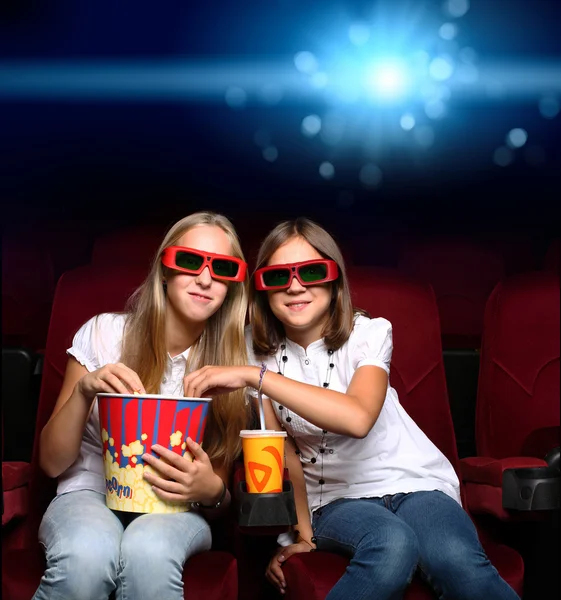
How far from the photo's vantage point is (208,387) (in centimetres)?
129

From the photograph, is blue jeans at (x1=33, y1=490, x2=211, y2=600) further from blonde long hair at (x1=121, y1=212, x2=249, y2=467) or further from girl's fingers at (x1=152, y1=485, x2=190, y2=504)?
blonde long hair at (x1=121, y1=212, x2=249, y2=467)

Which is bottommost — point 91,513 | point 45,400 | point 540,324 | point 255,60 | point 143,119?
point 91,513

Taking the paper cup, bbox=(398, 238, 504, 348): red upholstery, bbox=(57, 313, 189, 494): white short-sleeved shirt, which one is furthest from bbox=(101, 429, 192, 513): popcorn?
bbox=(398, 238, 504, 348): red upholstery

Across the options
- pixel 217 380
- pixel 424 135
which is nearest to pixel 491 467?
pixel 217 380

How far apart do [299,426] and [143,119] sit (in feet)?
6.85

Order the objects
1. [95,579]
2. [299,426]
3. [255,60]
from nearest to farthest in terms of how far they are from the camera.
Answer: [95,579] → [299,426] → [255,60]

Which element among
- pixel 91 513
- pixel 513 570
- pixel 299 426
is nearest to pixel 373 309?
pixel 299 426

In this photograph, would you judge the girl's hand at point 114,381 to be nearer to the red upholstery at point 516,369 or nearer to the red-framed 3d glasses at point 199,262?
the red-framed 3d glasses at point 199,262

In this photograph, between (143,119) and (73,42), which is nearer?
(73,42)

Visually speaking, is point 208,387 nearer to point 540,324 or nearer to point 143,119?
point 540,324

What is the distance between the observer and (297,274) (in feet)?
4.95

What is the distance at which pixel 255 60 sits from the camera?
322cm

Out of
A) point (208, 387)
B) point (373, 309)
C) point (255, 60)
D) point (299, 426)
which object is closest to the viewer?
point (208, 387)

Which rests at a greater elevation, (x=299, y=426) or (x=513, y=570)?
(x=299, y=426)
